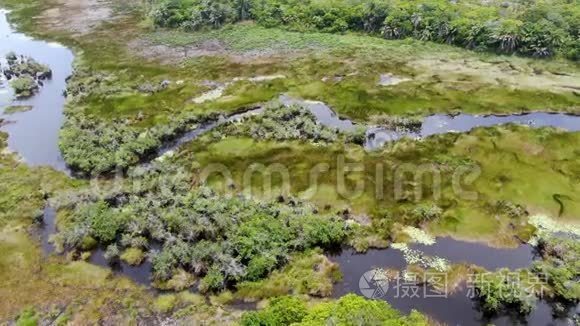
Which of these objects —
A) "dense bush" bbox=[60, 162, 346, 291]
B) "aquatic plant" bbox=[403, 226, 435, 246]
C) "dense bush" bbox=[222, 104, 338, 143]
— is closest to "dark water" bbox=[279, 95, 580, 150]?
"dense bush" bbox=[222, 104, 338, 143]

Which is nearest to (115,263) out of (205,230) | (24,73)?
(205,230)

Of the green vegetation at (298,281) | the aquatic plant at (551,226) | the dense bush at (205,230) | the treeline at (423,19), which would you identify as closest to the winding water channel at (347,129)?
the green vegetation at (298,281)

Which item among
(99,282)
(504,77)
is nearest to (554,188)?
(504,77)

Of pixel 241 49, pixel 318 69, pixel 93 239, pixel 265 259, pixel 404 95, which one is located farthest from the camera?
pixel 241 49

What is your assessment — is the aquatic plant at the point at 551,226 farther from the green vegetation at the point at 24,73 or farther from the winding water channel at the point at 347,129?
the green vegetation at the point at 24,73

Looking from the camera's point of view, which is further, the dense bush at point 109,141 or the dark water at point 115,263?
the dense bush at point 109,141

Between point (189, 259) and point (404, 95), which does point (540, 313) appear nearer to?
point (189, 259)
